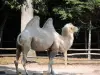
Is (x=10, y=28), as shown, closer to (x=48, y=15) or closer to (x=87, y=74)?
(x=48, y=15)

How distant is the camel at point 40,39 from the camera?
1020 centimetres

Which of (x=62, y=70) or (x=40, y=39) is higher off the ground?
(x=40, y=39)

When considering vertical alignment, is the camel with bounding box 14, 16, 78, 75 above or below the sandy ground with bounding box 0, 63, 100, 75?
above

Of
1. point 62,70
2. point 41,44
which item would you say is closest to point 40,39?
point 41,44

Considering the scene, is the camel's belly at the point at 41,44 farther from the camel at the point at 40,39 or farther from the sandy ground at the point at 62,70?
the sandy ground at the point at 62,70

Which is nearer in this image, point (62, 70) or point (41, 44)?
point (41, 44)

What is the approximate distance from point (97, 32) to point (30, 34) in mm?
17640

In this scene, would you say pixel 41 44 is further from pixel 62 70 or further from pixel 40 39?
pixel 62 70

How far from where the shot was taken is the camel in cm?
1020

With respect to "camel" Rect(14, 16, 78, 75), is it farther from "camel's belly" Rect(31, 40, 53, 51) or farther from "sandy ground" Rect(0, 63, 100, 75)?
"sandy ground" Rect(0, 63, 100, 75)

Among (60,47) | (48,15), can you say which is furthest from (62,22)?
(60,47)

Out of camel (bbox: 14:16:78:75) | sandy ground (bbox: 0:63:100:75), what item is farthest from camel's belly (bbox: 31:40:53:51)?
sandy ground (bbox: 0:63:100:75)

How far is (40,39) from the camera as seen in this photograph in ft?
33.9

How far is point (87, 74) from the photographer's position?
12.9 m
